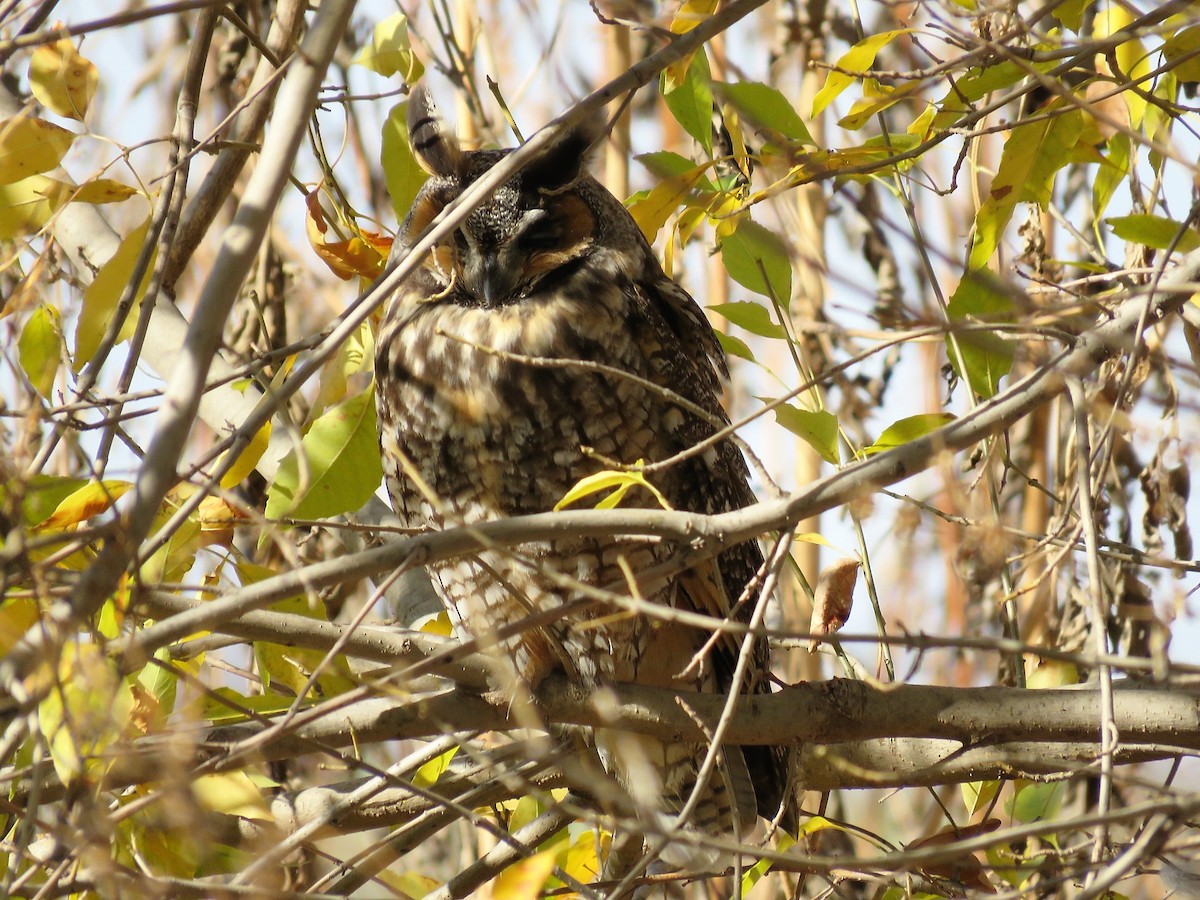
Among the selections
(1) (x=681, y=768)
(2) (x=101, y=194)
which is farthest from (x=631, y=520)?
(1) (x=681, y=768)

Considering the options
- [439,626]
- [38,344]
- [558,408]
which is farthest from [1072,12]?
[38,344]

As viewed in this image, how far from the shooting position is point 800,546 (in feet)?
10.4

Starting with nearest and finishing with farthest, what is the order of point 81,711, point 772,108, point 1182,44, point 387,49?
point 81,711 → point 1182,44 → point 772,108 → point 387,49

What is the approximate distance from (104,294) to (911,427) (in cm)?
113

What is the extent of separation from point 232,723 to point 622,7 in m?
1.22

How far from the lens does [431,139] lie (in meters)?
2.48

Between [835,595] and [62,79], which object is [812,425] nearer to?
[835,595]

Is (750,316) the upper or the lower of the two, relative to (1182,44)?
lower

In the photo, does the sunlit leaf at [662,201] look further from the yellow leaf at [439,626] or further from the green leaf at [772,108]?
the yellow leaf at [439,626]

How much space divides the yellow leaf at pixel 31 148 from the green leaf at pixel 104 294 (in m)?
0.17

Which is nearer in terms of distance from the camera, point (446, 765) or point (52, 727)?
point (52, 727)

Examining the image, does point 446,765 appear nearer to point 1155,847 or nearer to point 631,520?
point 631,520

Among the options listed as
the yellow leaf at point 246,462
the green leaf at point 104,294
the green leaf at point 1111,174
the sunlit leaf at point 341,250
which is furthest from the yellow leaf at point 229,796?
the green leaf at point 1111,174

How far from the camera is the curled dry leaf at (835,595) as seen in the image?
5.78 feet
